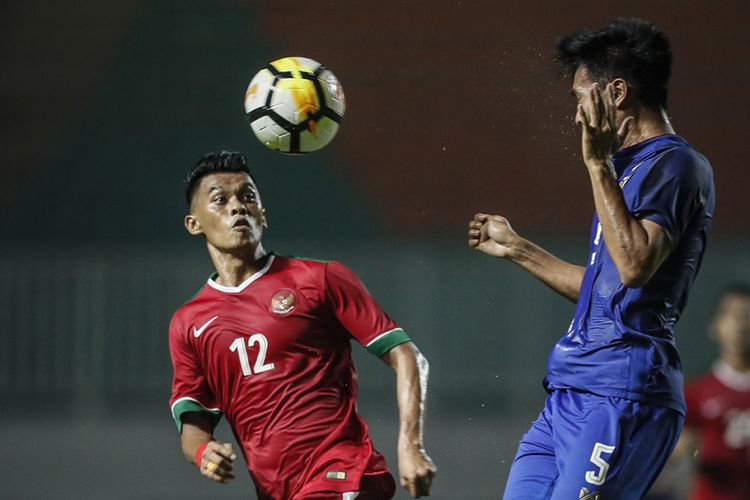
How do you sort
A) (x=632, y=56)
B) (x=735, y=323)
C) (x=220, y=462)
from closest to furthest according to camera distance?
(x=632, y=56) < (x=220, y=462) < (x=735, y=323)

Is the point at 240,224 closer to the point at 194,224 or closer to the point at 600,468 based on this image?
the point at 194,224

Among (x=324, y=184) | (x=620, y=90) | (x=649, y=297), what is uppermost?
(x=620, y=90)

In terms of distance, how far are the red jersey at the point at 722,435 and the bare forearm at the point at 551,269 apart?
207cm

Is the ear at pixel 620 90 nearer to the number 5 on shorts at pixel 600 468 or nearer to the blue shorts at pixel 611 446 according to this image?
the blue shorts at pixel 611 446

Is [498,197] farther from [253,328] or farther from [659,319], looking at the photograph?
[659,319]

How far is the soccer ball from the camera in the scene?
170 inches

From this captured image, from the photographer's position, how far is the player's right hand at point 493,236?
3611 millimetres

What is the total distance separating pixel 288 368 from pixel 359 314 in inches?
11.5

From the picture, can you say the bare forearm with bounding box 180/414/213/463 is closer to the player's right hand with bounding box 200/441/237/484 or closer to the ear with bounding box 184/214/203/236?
the player's right hand with bounding box 200/441/237/484

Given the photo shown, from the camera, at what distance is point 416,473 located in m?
3.12

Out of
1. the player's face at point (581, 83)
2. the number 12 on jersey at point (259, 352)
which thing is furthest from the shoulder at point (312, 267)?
the player's face at point (581, 83)

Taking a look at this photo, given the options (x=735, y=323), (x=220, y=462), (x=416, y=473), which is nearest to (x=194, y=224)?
(x=220, y=462)

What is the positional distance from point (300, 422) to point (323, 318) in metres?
0.35

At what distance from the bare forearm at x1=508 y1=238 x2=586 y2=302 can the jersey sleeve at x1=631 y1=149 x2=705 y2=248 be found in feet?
1.79
